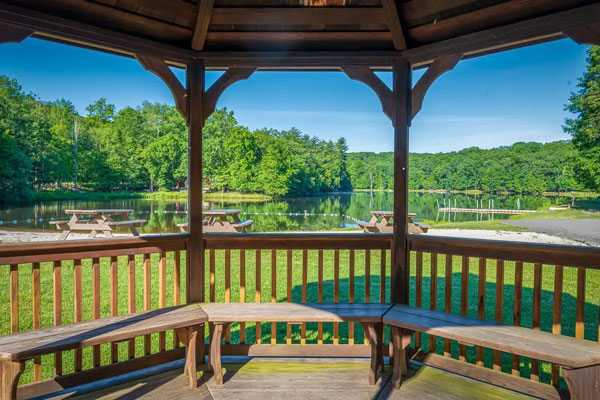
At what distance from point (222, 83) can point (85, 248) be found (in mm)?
1599

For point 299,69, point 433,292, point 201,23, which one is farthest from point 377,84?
point 433,292

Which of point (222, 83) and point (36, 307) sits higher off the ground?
point (222, 83)

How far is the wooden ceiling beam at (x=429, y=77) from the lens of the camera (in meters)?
2.85

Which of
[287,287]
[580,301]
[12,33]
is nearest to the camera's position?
[12,33]

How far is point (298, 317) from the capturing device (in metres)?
2.62

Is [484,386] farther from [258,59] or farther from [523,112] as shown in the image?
[523,112]

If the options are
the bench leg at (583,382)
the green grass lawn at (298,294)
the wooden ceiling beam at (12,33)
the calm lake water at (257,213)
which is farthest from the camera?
the calm lake water at (257,213)

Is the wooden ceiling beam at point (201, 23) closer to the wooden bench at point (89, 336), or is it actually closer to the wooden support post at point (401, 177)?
the wooden support post at point (401, 177)

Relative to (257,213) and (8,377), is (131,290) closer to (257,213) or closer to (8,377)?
(8,377)

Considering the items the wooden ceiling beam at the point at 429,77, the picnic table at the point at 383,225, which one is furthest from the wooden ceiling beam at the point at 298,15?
the picnic table at the point at 383,225

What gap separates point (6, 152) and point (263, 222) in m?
13.9

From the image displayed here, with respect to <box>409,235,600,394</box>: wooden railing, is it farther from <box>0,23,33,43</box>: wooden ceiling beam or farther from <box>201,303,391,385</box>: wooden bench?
<box>0,23,33,43</box>: wooden ceiling beam

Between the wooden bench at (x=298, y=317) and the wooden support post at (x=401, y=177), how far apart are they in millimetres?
389

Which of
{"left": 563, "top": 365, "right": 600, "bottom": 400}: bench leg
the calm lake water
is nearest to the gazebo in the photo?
{"left": 563, "top": 365, "right": 600, "bottom": 400}: bench leg
